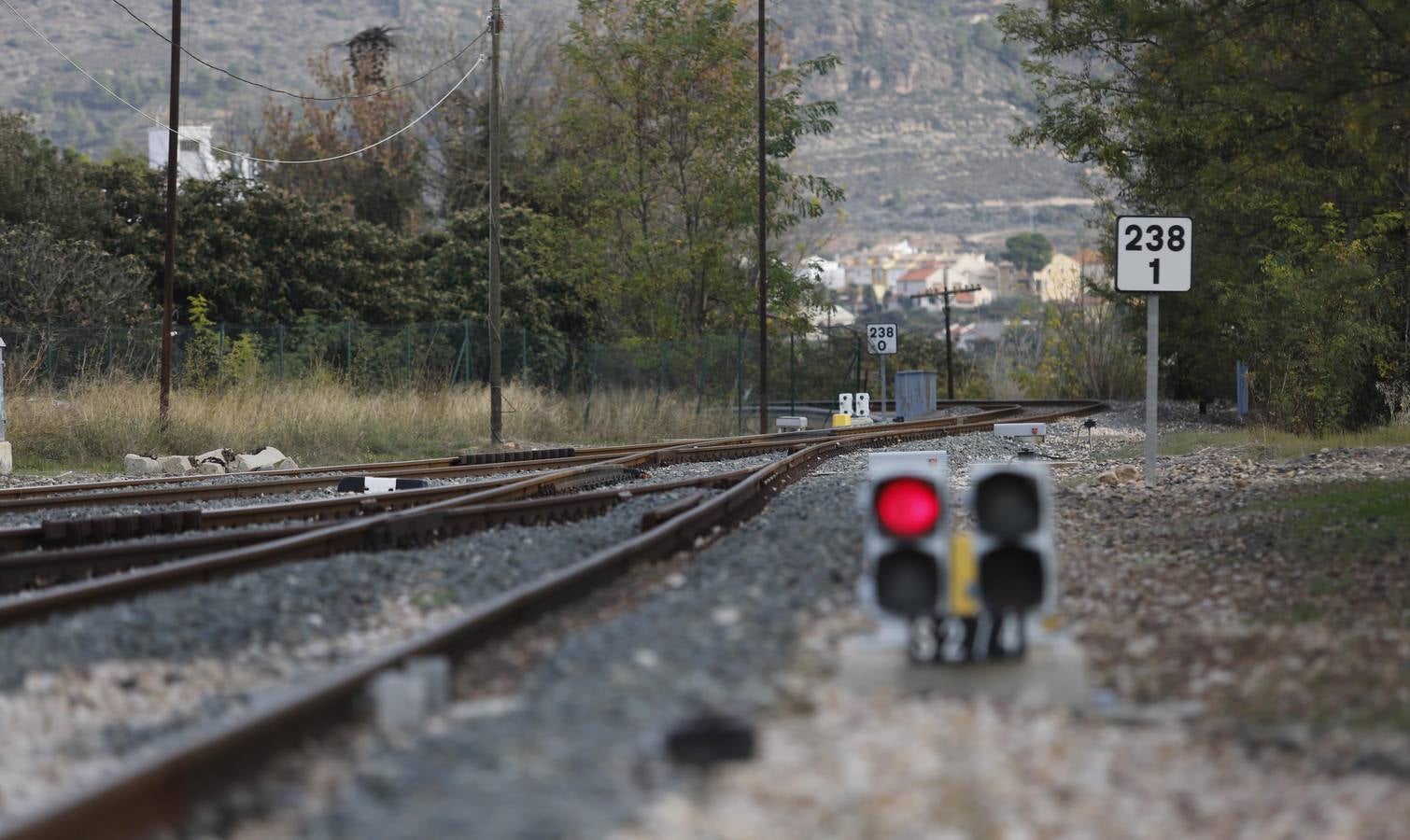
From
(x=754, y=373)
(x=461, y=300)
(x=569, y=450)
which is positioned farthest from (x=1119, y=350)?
(x=569, y=450)

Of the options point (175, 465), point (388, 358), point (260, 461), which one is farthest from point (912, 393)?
point (175, 465)

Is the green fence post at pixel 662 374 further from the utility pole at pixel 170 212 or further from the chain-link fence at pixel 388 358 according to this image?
the utility pole at pixel 170 212

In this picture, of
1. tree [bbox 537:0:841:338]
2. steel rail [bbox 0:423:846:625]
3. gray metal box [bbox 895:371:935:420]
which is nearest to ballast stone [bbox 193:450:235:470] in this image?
steel rail [bbox 0:423:846:625]

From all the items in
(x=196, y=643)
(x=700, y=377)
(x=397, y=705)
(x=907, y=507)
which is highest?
(x=700, y=377)

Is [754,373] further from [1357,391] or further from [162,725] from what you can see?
[162,725]

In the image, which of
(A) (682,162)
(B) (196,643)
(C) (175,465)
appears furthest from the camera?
(A) (682,162)

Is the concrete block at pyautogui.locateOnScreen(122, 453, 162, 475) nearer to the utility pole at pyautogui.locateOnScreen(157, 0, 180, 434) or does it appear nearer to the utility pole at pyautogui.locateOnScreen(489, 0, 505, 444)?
the utility pole at pyautogui.locateOnScreen(157, 0, 180, 434)

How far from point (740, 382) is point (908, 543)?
31819 millimetres

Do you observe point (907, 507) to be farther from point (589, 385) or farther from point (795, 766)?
point (589, 385)

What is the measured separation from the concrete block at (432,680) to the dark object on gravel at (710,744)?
3.95 ft

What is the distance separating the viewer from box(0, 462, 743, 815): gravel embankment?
19.1 feet

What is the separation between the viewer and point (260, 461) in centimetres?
2212

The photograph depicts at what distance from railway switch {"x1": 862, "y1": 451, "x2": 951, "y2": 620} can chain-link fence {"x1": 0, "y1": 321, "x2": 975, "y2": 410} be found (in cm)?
2096

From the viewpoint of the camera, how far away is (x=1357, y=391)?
27188mm
